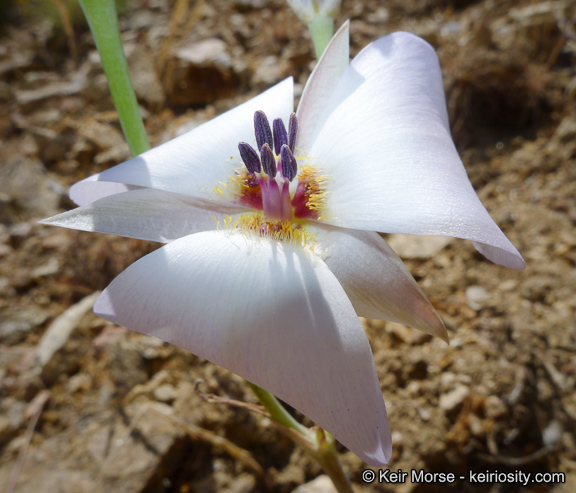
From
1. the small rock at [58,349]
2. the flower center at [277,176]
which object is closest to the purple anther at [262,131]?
the flower center at [277,176]

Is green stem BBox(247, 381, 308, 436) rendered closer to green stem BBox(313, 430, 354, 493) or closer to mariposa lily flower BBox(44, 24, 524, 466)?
green stem BBox(313, 430, 354, 493)

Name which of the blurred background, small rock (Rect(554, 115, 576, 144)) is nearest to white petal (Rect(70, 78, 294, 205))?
the blurred background

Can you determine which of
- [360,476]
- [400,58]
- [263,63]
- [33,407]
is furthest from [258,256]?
[263,63]

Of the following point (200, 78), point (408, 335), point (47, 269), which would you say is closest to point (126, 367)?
point (47, 269)

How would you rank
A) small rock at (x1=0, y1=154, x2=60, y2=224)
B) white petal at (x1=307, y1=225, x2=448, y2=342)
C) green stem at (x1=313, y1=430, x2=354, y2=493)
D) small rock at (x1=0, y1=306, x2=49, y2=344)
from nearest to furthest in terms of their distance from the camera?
white petal at (x1=307, y1=225, x2=448, y2=342), green stem at (x1=313, y1=430, x2=354, y2=493), small rock at (x1=0, y1=306, x2=49, y2=344), small rock at (x1=0, y1=154, x2=60, y2=224)

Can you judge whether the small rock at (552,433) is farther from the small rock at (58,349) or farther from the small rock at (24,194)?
the small rock at (24,194)
